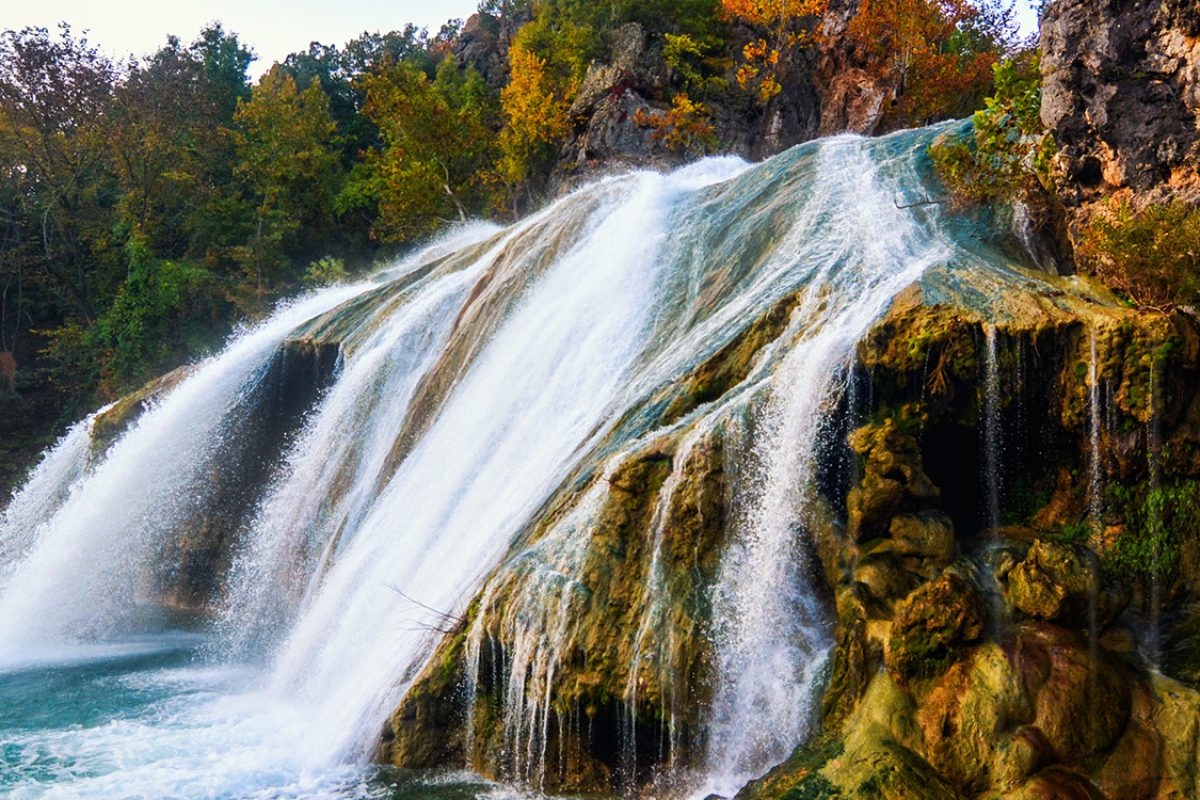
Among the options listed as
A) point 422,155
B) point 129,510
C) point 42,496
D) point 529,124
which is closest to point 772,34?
point 529,124

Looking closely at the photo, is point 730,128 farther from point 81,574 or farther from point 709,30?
point 81,574

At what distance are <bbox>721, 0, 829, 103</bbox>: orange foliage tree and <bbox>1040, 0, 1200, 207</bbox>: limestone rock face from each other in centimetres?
1775

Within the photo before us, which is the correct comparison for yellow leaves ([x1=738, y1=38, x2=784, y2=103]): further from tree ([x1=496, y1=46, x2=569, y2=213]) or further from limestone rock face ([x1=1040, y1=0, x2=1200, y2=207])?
limestone rock face ([x1=1040, y1=0, x2=1200, y2=207])

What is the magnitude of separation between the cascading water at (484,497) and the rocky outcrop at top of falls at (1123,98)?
1.70 metres

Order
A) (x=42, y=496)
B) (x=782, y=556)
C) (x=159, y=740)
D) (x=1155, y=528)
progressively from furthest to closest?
1. (x=42, y=496)
2. (x=159, y=740)
3. (x=782, y=556)
4. (x=1155, y=528)

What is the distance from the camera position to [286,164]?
105 ft

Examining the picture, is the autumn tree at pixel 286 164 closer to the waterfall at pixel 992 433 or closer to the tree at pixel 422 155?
the tree at pixel 422 155

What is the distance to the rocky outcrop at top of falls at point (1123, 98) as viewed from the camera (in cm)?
885

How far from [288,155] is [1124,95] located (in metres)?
28.9

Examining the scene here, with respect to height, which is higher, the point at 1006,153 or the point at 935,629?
the point at 1006,153

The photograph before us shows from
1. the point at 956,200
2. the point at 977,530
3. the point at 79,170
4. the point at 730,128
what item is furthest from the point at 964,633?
the point at 79,170

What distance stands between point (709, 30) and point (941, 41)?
7510mm

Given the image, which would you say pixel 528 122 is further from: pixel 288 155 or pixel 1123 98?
pixel 1123 98

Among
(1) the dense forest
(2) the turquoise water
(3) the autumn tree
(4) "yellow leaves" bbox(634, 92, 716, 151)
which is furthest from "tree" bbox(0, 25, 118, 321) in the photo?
(2) the turquoise water
